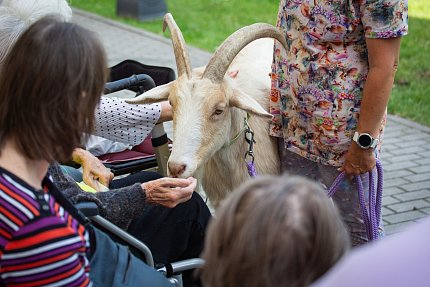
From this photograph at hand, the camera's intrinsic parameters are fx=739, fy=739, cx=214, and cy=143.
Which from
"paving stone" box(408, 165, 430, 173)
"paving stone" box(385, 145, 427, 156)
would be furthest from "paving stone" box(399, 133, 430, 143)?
"paving stone" box(408, 165, 430, 173)

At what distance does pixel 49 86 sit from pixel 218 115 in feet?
4.77

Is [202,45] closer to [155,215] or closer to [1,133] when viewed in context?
[155,215]

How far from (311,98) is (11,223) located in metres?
1.76

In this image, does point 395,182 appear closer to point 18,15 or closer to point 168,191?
point 168,191

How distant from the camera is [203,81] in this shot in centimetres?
358

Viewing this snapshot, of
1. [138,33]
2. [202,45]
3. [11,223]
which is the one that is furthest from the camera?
[138,33]

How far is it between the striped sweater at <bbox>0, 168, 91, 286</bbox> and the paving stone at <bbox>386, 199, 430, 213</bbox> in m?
3.79

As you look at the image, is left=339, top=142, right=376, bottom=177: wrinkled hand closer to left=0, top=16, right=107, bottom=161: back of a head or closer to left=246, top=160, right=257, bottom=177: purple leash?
left=246, top=160, right=257, bottom=177: purple leash

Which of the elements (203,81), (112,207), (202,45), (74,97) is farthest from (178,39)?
(202,45)

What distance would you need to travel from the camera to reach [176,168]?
11.1 feet

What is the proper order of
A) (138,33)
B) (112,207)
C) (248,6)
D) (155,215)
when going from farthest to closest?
(248,6), (138,33), (155,215), (112,207)

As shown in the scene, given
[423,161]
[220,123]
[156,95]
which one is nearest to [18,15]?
[156,95]

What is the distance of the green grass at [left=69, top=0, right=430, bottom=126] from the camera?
8.22m

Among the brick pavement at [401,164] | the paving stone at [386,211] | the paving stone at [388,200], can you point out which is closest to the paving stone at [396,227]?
the brick pavement at [401,164]
